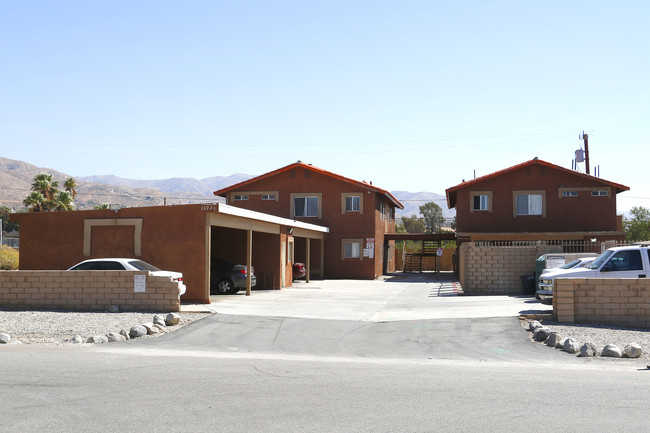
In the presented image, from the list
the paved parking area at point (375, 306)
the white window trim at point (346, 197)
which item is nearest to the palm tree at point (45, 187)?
the white window trim at point (346, 197)

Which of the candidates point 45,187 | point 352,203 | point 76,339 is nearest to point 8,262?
point 352,203

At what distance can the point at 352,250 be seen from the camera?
43.2 metres

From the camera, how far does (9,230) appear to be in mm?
88500

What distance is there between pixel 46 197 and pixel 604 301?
2163 inches

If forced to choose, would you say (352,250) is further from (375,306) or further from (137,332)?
(137,332)

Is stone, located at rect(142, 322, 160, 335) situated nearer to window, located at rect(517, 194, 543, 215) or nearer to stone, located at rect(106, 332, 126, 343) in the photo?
stone, located at rect(106, 332, 126, 343)

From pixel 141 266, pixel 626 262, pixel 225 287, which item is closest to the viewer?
pixel 626 262

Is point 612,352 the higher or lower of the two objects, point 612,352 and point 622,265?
the lower

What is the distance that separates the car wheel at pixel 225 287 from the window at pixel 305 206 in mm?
17907

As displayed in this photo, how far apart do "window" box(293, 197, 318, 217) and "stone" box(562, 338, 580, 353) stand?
3110 cm

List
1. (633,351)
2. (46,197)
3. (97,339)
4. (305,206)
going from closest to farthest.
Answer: (633,351) < (97,339) < (305,206) < (46,197)

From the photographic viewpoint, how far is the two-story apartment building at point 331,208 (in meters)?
42.9

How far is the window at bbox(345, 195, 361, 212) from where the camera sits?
141 ft

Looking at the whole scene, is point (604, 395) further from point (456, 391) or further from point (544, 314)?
point (544, 314)
